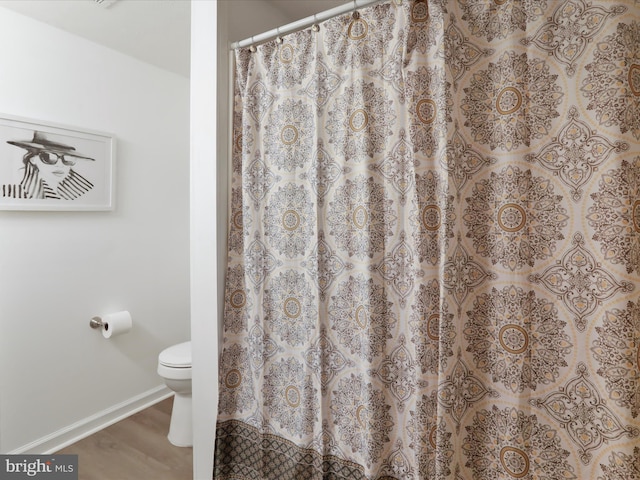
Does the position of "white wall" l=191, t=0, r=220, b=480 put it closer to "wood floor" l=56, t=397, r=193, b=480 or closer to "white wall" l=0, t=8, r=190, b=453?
"wood floor" l=56, t=397, r=193, b=480

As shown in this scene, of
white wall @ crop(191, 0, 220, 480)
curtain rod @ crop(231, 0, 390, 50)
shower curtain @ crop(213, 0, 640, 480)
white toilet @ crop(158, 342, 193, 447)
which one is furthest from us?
white toilet @ crop(158, 342, 193, 447)

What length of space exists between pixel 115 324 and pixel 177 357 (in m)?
0.46

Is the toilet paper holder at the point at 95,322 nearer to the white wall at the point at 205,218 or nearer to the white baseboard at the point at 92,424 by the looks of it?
the white baseboard at the point at 92,424

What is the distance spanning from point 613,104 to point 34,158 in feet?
8.52

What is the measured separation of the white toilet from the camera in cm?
219

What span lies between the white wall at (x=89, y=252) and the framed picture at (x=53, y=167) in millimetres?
69

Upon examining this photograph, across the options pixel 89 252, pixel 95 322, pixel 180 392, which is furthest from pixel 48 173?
pixel 180 392

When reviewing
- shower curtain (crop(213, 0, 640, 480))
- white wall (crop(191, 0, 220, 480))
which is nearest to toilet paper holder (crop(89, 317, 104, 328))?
white wall (crop(191, 0, 220, 480))

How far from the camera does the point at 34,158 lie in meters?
2.09

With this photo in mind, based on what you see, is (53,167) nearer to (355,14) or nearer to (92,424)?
(92,424)

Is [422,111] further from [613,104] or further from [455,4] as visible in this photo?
[613,104]

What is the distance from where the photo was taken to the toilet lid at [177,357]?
221 cm

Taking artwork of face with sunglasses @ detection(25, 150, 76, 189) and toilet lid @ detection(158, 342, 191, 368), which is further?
toilet lid @ detection(158, 342, 191, 368)

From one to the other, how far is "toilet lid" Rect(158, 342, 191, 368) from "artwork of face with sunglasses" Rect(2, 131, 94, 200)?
1.10 metres
